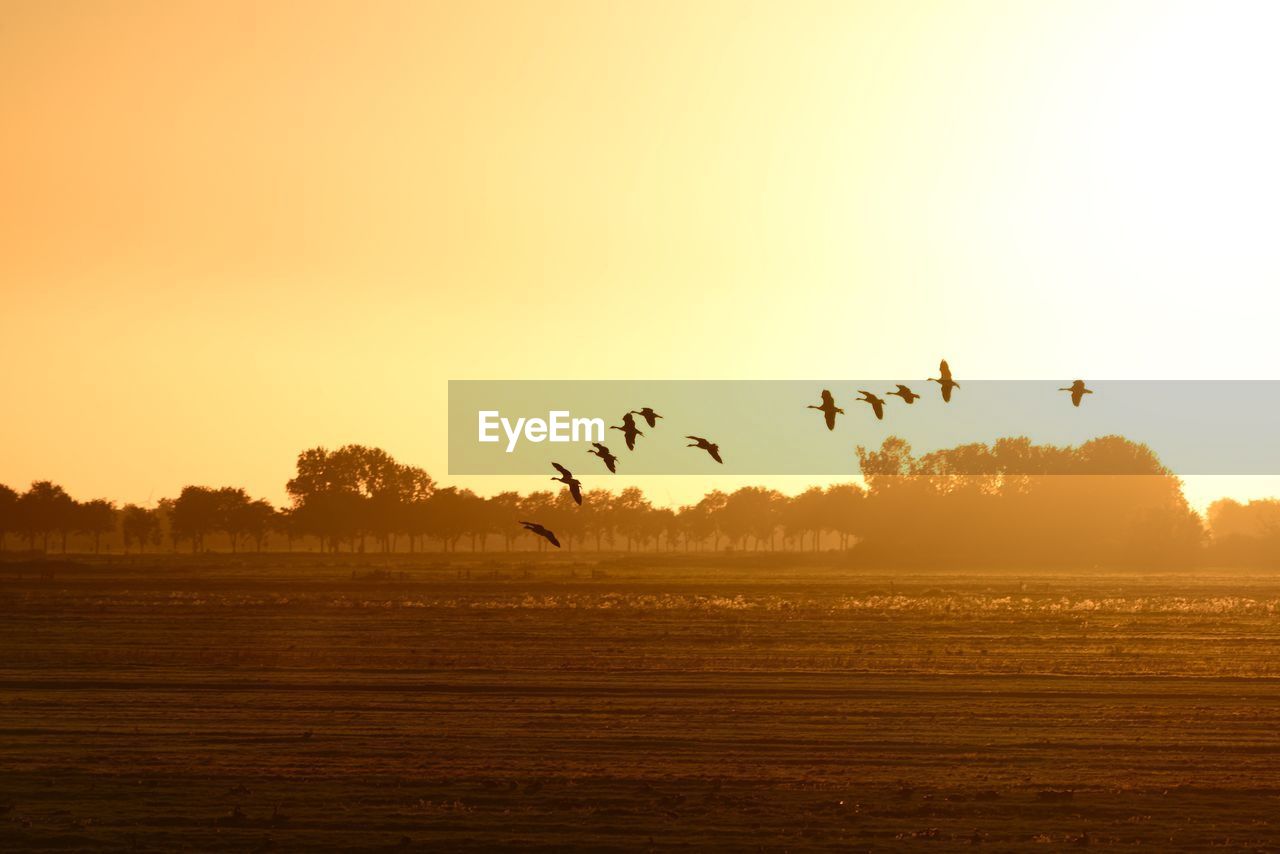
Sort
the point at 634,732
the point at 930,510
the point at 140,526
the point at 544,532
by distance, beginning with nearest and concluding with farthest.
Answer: the point at 544,532
the point at 634,732
the point at 930,510
the point at 140,526

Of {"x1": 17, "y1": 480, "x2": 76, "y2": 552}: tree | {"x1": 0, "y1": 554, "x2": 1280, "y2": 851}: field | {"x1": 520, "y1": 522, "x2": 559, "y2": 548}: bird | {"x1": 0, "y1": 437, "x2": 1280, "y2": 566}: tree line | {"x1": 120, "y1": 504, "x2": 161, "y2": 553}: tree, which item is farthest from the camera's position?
{"x1": 120, "y1": 504, "x2": 161, "y2": 553}: tree

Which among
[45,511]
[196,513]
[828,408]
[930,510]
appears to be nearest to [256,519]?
[196,513]

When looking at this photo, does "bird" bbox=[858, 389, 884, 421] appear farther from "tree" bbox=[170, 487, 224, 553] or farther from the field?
"tree" bbox=[170, 487, 224, 553]

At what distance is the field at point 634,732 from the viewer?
2067 centimetres

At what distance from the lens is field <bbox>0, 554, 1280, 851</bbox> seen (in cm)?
2067

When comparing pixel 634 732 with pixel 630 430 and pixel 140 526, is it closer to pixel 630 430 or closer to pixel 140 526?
pixel 630 430

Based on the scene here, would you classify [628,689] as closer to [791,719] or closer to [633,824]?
[791,719]

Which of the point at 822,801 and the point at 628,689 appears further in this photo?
the point at 628,689

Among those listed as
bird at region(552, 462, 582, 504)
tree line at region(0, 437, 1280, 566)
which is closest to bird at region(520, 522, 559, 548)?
bird at region(552, 462, 582, 504)

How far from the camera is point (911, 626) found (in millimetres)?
54812

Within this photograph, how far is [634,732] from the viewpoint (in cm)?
2822

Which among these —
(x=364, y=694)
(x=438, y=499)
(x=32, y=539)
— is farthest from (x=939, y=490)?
(x=364, y=694)

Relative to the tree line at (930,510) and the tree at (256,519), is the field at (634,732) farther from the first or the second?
the tree at (256,519)

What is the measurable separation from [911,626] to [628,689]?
22.9 m
